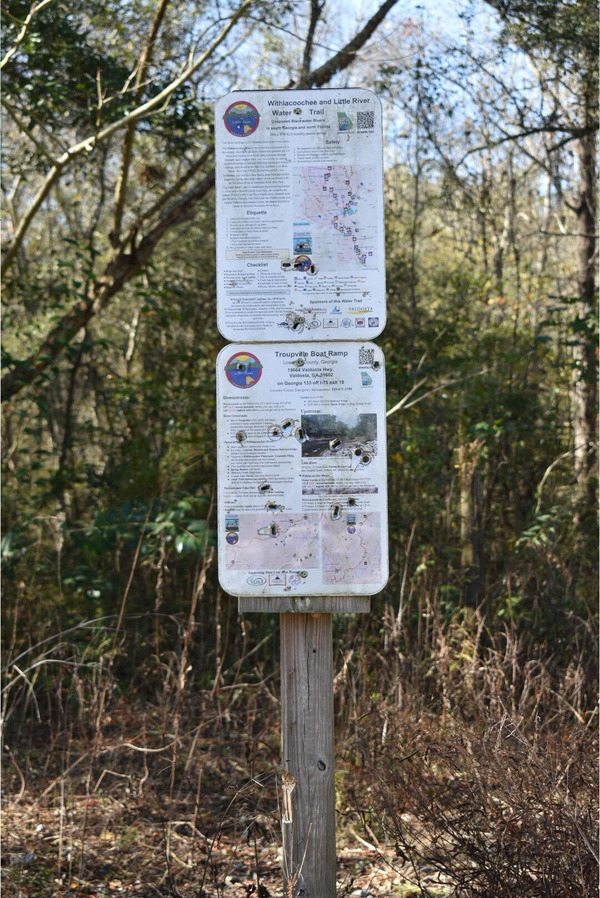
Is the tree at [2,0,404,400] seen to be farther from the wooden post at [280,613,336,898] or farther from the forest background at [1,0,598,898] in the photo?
the wooden post at [280,613,336,898]

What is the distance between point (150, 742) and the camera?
4.68m

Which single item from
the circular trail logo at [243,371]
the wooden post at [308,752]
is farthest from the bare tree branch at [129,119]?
the wooden post at [308,752]

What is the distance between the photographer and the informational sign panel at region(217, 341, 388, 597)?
2672 millimetres

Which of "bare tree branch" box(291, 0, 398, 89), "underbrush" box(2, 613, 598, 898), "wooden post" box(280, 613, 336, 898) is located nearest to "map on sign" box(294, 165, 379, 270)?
"wooden post" box(280, 613, 336, 898)

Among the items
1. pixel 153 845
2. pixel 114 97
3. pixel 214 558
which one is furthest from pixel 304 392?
pixel 114 97

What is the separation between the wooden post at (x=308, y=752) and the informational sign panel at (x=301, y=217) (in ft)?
2.99

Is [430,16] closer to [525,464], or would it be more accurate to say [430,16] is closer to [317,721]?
[525,464]

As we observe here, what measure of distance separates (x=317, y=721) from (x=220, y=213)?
1563 millimetres

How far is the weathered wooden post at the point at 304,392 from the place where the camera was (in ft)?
8.77

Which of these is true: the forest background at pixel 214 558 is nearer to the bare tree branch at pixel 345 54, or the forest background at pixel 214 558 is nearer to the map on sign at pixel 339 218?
the bare tree branch at pixel 345 54

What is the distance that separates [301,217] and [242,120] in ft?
1.16

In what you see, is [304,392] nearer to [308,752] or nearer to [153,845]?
[308,752]

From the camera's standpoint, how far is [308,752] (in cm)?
270

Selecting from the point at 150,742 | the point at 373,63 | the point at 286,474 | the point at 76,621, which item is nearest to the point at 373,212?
the point at 286,474
